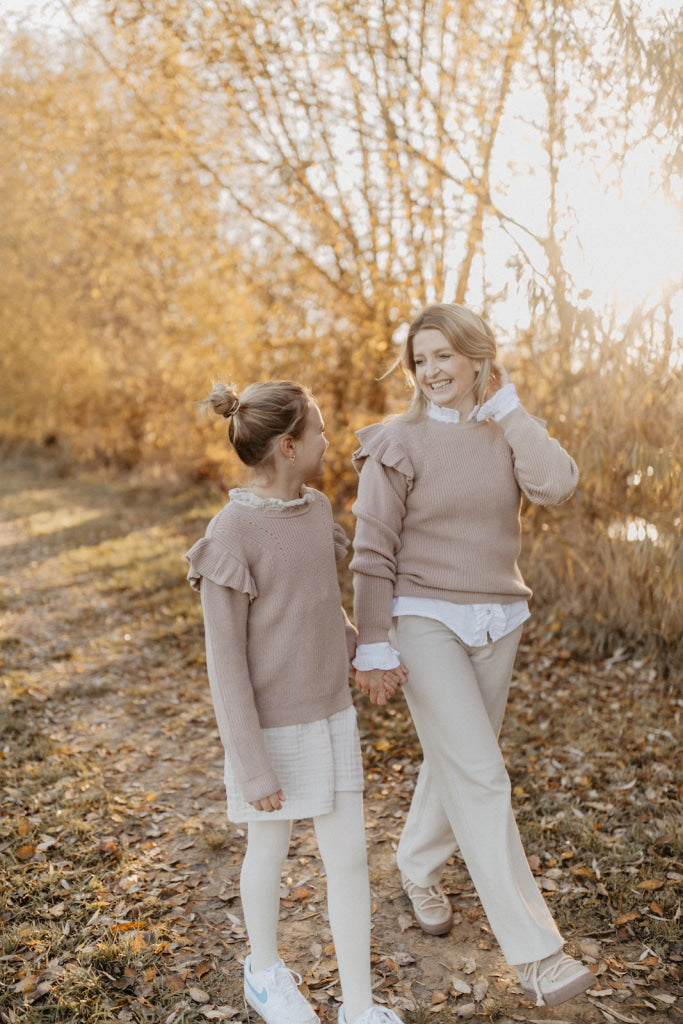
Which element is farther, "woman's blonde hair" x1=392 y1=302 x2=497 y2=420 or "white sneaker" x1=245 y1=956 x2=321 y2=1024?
"woman's blonde hair" x1=392 y1=302 x2=497 y2=420

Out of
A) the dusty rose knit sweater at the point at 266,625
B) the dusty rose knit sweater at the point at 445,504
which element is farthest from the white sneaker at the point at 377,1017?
the dusty rose knit sweater at the point at 445,504

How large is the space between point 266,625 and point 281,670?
118 mm

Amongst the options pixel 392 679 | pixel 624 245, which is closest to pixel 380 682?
pixel 392 679

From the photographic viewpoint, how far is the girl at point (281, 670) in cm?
211

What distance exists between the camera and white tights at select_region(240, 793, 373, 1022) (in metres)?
2.18

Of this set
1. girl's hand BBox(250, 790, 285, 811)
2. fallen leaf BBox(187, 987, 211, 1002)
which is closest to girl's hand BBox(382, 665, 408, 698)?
girl's hand BBox(250, 790, 285, 811)

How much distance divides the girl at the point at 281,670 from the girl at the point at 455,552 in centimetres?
24

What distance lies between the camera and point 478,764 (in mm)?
2350

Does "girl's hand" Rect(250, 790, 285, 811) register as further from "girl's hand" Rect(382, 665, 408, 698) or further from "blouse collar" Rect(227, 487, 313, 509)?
"blouse collar" Rect(227, 487, 313, 509)

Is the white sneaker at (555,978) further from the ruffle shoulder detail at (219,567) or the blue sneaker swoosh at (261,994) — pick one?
the ruffle shoulder detail at (219,567)

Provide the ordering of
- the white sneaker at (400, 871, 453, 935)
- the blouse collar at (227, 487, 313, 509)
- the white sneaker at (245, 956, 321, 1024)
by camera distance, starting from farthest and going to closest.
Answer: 1. the white sneaker at (400, 871, 453, 935)
2. the white sneaker at (245, 956, 321, 1024)
3. the blouse collar at (227, 487, 313, 509)

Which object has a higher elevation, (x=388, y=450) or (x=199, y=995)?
(x=388, y=450)

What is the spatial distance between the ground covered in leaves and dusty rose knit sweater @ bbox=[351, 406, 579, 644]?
3.75 feet

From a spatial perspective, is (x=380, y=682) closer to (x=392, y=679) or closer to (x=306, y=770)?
(x=392, y=679)
